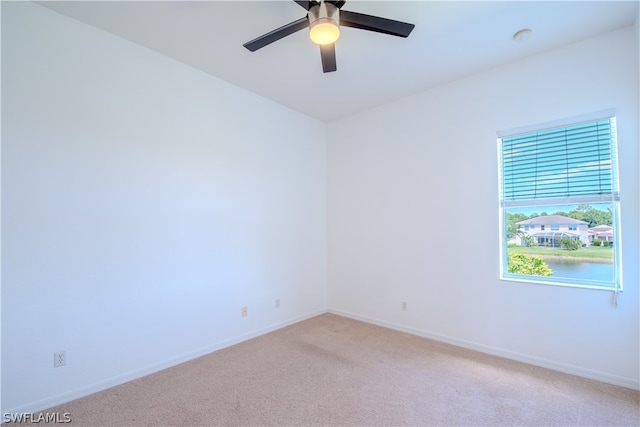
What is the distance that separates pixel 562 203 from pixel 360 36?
2.36 meters

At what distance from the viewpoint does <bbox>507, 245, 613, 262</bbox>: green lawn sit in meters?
2.41

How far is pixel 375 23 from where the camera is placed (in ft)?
6.01

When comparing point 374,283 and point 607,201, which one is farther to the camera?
point 374,283

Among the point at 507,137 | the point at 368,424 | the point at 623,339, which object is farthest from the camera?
the point at 507,137

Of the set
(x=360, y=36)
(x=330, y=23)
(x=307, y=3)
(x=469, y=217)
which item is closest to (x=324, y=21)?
(x=330, y=23)

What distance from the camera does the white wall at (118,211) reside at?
1993 millimetres

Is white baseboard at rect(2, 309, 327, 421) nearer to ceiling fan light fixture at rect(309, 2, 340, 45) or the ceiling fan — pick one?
the ceiling fan

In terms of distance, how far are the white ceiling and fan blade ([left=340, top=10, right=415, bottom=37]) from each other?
0.34 metres

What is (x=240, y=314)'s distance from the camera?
3246 mm

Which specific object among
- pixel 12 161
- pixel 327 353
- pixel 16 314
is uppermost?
pixel 12 161

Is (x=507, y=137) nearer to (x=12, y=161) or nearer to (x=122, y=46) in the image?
(x=122, y=46)

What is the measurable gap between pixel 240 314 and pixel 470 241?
8.76 feet

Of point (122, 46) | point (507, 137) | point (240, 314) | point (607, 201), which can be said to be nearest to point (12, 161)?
point (122, 46)

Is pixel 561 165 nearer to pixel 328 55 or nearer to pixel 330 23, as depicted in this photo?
pixel 328 55
